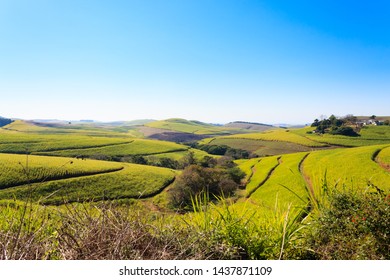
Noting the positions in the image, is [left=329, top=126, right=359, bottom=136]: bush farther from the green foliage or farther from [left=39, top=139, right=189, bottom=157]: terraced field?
the green foliage

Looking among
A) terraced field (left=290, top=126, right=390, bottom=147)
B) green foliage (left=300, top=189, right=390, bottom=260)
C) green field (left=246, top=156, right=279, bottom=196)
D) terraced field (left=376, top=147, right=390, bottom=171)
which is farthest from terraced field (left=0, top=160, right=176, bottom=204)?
terraced field (left=290, top=126, right=390, bottom=147)

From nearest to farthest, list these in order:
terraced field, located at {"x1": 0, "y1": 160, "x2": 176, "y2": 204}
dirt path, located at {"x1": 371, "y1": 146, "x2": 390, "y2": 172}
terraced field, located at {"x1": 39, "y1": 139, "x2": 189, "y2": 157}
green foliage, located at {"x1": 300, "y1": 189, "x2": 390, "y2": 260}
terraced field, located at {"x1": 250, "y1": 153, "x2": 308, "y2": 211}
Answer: green foliage, located at {"x1": 300, "y1": 189, "x2": 390, "y2": 260}, terraced field, located at {"x1": 250, "y1": 153, "x2": 308, "y2": 211}, dirt path, located at {"x1": 371, "y1": 146, "x2": 390, "y2": 172}, terraced field, located at {"x1": 0, "y1": 160, "x2": 176, "y2": 204}, terraced field, located at {"x1": 39, "y1": 139, "x2": 189, "y2": 157}

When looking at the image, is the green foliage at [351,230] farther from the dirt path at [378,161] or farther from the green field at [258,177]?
the dirt path at [378,161]

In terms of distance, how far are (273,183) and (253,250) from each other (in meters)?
51.3

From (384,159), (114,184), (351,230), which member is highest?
(351,230)

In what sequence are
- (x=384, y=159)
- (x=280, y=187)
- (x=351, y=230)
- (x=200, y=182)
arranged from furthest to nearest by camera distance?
(x=384, y=159), (x=200, y=182), (x=280, y=187), (x=351, y=230)

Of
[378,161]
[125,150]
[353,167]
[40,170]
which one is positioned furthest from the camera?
[125,150]

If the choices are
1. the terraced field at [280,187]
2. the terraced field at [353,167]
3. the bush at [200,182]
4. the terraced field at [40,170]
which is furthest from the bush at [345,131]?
the terraced field at [40,170]

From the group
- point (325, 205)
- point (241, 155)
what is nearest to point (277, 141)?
point (241, 155)

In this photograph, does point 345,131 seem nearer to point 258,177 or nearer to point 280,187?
point 258,177

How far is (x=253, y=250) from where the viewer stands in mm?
4020

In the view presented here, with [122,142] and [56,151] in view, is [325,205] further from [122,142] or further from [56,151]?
[122,142]

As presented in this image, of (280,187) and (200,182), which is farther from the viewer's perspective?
(200,182)

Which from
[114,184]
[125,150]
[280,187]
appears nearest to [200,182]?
[280,187]
